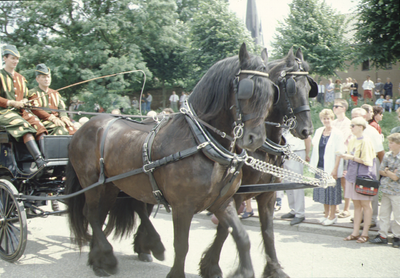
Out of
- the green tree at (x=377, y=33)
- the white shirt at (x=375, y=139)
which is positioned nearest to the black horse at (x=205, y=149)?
the white shirt at (x=375, y=139)

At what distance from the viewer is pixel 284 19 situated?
2198 centimetres

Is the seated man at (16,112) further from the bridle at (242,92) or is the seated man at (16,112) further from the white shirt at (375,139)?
the white shirt at (375,139)

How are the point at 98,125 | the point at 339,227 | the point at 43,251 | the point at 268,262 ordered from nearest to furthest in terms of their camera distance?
the point at 268,262, the point at 98,125, the point at 43,251, the point at 339,227

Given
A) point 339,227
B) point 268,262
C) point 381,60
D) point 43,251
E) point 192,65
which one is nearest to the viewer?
point 268,262

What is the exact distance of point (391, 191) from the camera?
4.72 metres

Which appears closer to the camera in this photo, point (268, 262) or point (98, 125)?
point (268, 262)

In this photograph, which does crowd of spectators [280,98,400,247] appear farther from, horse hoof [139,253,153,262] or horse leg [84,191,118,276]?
horse leg [84,191,118,276]

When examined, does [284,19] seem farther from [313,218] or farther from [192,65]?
[313,218]

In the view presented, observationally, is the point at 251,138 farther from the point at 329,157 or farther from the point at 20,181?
the point at 20,181

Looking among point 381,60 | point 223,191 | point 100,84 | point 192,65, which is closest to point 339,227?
point 223,191

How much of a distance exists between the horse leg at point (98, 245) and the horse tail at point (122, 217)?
401 mm

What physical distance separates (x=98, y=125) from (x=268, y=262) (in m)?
2.29

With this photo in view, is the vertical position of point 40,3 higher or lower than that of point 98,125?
higher

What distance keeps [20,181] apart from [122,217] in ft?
4.78
